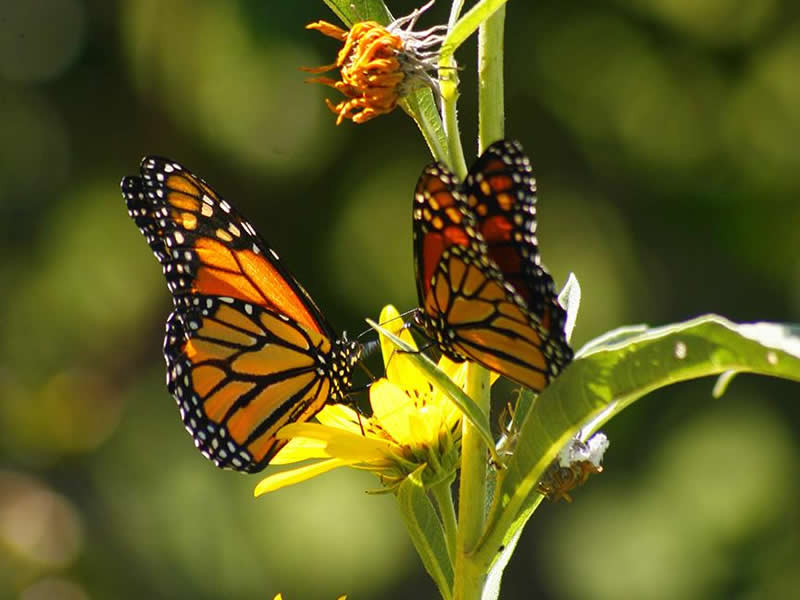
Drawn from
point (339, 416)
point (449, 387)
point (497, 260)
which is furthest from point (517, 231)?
point (339, 416)

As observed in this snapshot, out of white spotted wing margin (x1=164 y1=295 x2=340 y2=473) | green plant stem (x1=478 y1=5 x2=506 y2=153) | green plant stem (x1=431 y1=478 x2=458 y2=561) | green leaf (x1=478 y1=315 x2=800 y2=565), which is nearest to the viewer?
green leaf (x1=478 y1=315 x2=800 y2=565)

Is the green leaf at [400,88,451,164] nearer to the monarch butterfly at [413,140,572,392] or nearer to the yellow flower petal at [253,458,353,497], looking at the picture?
the monarch butterfly at [413,140,572,392]

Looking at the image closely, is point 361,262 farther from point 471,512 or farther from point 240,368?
point 471,512

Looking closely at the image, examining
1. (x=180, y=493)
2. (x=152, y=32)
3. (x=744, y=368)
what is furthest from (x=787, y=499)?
(x=744, y=368)

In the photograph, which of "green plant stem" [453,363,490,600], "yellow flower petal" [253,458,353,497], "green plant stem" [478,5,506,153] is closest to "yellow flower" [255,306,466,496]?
"yellow flower petal" [253,458,353,497]

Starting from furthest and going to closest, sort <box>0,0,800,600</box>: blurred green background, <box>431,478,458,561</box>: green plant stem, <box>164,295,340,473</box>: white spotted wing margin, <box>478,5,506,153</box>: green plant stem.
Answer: <box>0,0,800,600</box>: blurred green background < <box>164,295,340,473</box>: white spotted wing margin < <box>431,478,458,561</box>: green plant stem < <box>478,5,506,153</box>: green plant stem
